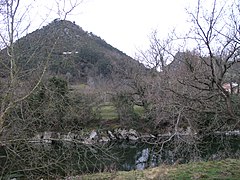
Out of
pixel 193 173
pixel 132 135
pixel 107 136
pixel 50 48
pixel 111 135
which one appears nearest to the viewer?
pixel 50 48

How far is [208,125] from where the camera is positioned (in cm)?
746

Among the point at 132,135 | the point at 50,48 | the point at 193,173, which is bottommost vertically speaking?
the point at 132,135

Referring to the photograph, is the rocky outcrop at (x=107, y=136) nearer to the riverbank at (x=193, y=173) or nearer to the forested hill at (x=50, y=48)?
the riverbank at (x=193, y=173)

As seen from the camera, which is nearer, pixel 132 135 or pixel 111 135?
pixel 111 135

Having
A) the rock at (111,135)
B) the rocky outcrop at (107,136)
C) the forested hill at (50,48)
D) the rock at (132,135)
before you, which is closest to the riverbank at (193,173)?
the rocky outcrop at (107,136)

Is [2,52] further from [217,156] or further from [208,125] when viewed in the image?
[217,156]

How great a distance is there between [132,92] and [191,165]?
694 inches

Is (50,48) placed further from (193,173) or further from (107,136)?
(107,136)

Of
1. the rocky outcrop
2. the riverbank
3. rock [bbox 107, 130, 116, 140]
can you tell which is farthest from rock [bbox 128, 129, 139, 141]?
the riverbank

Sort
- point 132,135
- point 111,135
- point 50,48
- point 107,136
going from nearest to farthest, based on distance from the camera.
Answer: point 50,48
point 107,136
point 111,135
point 132,135

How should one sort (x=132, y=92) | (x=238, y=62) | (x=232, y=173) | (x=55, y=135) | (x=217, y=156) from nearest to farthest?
(x=55, y=135), (x=238, y=62), (x=232, y=173), (x=217, y=156), (x=132, y=92)

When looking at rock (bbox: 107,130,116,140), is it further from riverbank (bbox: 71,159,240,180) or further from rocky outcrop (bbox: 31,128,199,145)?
riverbank (bbox: 71,159,240,180)

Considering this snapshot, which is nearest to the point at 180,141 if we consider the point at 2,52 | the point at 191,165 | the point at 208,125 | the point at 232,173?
the point at 208,125

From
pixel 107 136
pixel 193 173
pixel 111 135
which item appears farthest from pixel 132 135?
pixel 193 173
